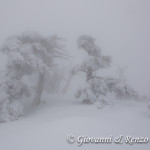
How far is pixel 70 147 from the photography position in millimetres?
7762

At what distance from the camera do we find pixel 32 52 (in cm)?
1630

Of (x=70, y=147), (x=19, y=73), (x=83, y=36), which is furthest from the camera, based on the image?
(x=83, y=36)

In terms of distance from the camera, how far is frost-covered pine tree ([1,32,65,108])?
15688 millimetres

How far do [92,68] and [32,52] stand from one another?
16.8 feet

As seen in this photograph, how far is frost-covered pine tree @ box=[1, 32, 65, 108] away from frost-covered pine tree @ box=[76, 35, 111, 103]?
274cm

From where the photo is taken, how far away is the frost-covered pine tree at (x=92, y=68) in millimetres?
16500

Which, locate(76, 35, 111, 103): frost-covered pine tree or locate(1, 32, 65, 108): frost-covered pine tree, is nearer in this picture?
locate(1, 32, 65, 108): frost-covered pine tree

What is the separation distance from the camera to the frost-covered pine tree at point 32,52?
15688 mm

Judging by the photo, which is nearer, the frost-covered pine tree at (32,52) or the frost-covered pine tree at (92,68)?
the frost-covered pine tree at (32,52)

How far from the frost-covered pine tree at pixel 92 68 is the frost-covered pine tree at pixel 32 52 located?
2.74 meters

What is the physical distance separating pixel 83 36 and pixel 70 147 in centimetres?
1170

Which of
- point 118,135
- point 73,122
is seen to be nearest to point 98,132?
point 118,135

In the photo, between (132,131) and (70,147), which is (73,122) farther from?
(132,131)

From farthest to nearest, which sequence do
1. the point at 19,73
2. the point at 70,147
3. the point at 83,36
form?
the point at 83,36
the point at 19,73
the point at 70,147
